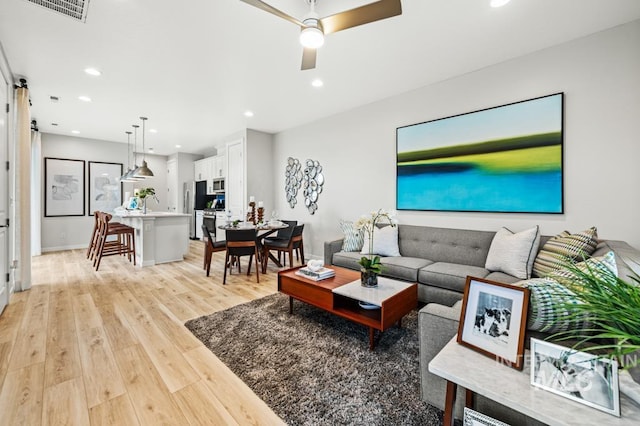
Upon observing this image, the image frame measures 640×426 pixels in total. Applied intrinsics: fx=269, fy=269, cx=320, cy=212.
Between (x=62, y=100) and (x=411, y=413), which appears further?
(x=62, y=100)

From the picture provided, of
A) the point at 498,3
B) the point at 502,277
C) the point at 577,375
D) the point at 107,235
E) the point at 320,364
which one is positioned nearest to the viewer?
the point at 577,375

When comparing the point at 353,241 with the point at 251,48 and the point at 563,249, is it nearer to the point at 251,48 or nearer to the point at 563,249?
the point at 563,249

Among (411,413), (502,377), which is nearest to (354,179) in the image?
(411,413)

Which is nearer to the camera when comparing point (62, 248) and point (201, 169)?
point (62, 248)

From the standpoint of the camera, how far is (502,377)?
0.93m

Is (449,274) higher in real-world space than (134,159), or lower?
lower

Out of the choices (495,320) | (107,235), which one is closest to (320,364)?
(495,320)

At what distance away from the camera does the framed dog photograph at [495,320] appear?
39.8 inches

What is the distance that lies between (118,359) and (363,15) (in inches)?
118

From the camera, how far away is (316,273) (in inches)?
104

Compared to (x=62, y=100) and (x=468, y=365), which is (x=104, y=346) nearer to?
(x=468, y=365)

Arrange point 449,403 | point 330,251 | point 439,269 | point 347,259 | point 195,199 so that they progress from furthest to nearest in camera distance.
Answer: point 195,199, point 330,251, point 347,259, point 439,269, point 449,403

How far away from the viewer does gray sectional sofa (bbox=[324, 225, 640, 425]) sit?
134cm

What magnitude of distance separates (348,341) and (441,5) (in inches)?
111
